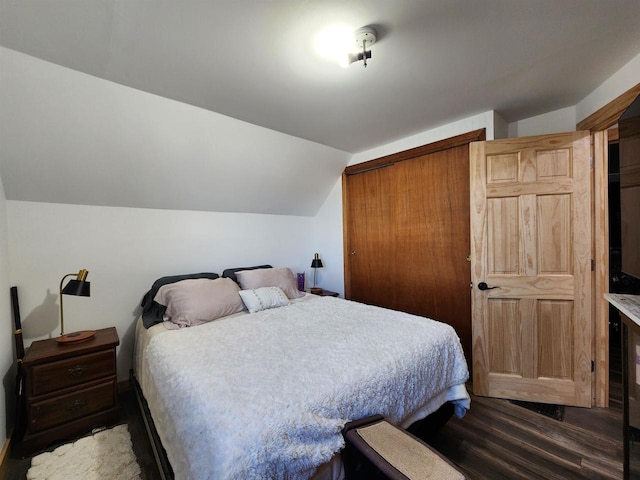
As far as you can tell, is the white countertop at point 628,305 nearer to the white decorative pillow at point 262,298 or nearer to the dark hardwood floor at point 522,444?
the dark hardwood floor at point 522,444

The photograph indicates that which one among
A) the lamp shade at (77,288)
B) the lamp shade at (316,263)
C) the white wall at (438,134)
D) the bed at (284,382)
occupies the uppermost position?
the white wall at (438,134)

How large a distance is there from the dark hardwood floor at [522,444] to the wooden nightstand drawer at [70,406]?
0.19 meters

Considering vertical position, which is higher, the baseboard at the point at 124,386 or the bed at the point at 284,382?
the bed at the point at 284,382

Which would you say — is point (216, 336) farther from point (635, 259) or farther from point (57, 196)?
point (635, 259)

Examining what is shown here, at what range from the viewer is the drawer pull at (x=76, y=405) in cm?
185

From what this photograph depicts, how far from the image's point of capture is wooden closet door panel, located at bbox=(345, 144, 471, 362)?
2609mm

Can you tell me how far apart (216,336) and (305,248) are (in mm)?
2230

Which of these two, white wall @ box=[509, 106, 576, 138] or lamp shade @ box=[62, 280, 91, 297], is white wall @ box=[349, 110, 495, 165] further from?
lamp shade @ box=[62, 280, 91, 297]

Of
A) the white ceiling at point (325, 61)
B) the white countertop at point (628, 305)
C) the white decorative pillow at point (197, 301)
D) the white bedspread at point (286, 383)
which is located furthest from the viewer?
the white decorative pillow at point (197, 301)

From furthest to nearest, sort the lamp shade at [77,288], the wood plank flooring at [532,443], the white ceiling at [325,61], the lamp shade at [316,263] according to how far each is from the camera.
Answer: the lamp shade at [316,263], the lamp shade at [77,288], the wood plank flooring at [532,443], the white ceiling at [325,61]

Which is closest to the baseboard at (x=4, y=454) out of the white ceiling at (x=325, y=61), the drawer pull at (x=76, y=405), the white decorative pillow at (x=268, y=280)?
the drawer pull at (x=76, y=405)

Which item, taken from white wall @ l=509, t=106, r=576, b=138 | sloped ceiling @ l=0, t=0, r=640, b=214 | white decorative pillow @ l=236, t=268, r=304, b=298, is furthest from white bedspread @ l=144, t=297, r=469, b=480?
white wall @ l=509, t=106, r=576, b=138

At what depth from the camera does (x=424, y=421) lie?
158 centimetres

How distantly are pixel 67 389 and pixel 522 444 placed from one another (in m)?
3.01
